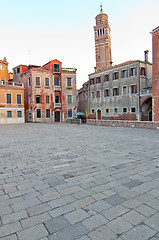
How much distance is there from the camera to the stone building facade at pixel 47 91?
100ft

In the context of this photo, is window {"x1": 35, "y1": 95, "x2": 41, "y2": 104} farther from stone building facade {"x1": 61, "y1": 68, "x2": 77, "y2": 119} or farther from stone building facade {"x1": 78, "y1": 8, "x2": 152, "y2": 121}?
stone building facade {"x1": 78, "y1": 8, "x2": 152, "y2": 121}

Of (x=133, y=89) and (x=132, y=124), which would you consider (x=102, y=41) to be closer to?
(x=133, y=89)

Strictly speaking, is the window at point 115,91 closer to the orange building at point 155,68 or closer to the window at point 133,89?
the window at point 133,89

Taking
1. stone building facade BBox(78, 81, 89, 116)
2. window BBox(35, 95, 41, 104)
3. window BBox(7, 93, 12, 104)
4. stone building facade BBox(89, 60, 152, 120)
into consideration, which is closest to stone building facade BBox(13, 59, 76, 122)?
window BBox(35, 95, 41, 104)

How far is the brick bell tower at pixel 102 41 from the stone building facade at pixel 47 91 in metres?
17.3

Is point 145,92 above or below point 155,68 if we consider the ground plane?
below

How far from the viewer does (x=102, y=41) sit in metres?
47.2

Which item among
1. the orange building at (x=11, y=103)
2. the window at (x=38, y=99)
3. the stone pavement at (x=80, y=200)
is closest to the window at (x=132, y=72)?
the window at (x=38, y=99)

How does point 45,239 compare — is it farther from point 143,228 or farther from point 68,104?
point 68,104

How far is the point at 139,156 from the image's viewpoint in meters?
5.62

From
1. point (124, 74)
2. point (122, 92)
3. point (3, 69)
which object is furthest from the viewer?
point (3, 69)

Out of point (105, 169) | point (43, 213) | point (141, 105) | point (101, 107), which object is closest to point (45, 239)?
point (43, 213)

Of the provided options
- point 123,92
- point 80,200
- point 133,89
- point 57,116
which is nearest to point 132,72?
point 133,89

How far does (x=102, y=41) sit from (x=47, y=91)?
26.1 metres
